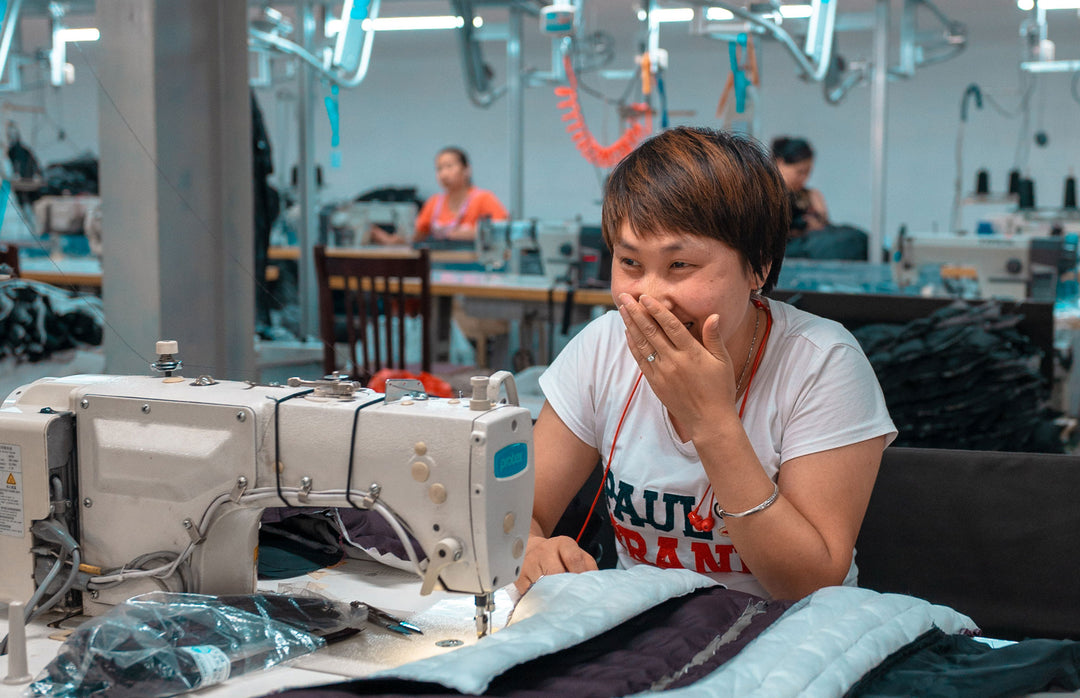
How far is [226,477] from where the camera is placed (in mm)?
1109

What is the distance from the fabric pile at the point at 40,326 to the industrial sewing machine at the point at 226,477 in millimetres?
1108

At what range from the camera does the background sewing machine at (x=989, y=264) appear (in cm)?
384

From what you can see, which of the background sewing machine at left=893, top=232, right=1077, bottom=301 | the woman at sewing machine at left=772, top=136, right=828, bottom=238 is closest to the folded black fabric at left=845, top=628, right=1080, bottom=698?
the background sewing machine at left=893, top=232, right=1077, bottom=301

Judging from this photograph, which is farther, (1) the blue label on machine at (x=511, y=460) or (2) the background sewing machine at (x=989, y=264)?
(2) the background sewing machine at (x=989, y=264)

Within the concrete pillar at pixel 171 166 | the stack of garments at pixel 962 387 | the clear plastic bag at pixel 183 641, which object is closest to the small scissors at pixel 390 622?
the clear plastic bag at pixel 183 641

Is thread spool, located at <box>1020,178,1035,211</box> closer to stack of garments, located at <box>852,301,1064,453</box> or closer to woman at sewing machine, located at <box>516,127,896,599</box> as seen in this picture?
stack of garments, located at <box>852,301,1064,453</box>

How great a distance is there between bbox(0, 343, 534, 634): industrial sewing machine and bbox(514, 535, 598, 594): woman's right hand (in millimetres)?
169

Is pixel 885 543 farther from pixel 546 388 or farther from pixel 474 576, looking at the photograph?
pixel 474 576

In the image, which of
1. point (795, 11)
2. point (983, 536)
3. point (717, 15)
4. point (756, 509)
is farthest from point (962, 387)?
point (795, 11)

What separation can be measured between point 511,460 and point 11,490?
0.55m

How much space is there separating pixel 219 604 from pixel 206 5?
4.16 ft

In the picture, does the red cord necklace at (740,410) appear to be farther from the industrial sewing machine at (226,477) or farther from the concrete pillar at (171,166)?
the concrete pillar at (171,166)

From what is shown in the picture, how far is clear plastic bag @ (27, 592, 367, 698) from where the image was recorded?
919 mm

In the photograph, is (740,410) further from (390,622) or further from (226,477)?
(226,477)
